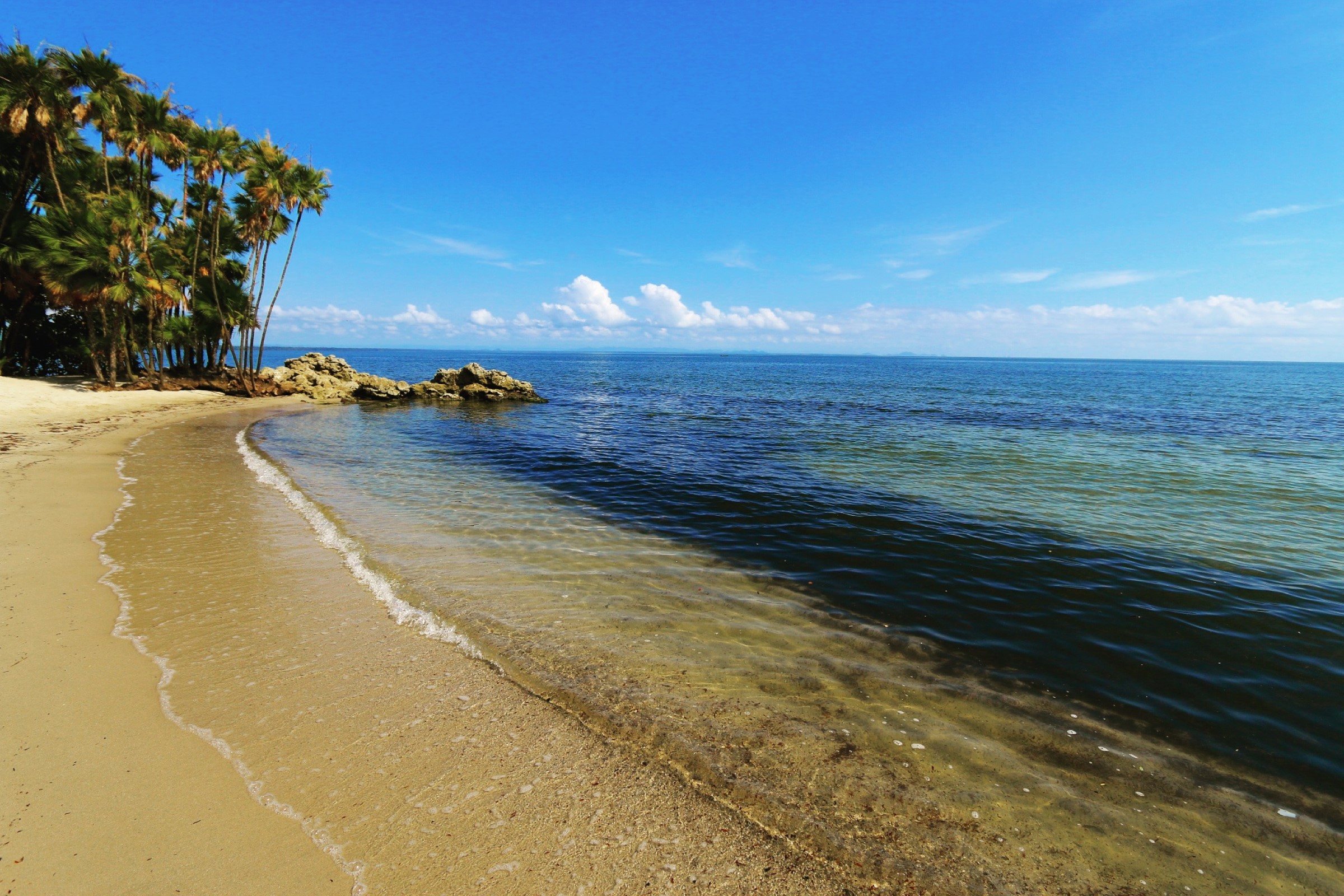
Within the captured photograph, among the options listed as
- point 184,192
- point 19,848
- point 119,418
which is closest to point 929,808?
point 19,848

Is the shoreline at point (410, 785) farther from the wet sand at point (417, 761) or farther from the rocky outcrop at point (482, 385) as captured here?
the rocky outcrop at point (482, 385)

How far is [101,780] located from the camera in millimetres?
4090

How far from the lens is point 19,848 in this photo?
11.1ft

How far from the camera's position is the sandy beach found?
3.44 metres

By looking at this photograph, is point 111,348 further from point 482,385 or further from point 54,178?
point 482,385

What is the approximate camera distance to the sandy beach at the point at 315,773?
344 cm

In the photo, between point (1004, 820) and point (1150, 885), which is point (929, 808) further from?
point (1150, 885)

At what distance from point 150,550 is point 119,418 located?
23446mm

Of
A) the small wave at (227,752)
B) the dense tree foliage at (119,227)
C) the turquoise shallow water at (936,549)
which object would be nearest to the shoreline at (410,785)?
the small wave at (227,752)

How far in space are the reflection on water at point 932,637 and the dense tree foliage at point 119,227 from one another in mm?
24855

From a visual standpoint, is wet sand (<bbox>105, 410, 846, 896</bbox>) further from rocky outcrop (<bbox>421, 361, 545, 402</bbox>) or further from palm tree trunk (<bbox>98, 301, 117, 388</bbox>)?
rocky outcrop (<bbox>421, 361, 545, 402</bbox>)

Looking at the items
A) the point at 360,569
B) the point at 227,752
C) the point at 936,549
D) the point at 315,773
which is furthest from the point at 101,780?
the point at 936,549

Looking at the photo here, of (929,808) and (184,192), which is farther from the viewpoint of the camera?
(184,192)

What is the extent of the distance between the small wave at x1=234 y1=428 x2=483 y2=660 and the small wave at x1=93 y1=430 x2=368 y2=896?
2337 mm
